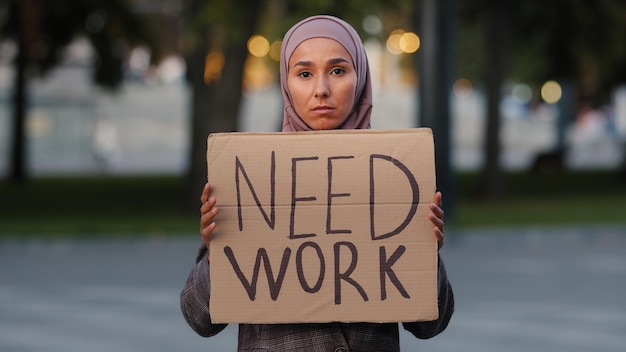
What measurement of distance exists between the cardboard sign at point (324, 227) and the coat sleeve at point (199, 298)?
0.14 ft

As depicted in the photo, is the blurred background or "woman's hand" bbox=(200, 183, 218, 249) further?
the blurred background

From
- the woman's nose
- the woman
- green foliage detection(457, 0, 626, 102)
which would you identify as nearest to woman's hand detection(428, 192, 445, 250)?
the woman

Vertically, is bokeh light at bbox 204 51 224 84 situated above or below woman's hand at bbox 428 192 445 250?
above

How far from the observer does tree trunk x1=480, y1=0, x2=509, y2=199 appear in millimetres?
28766

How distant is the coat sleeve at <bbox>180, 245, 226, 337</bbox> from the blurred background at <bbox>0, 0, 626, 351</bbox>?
6.14 meters

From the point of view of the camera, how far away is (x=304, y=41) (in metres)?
3.66

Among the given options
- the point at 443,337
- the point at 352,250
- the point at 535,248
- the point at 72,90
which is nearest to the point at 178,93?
the point at 72,90

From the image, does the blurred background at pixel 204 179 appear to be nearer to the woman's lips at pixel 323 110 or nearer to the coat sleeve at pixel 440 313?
the coat sleeve at pixel 440 313

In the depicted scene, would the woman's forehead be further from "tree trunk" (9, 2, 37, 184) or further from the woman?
"tree trunk" (9, 2, 37, 184)

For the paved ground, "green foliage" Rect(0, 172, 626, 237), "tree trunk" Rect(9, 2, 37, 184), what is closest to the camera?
the paved ground

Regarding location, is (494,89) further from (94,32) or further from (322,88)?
(322,88)

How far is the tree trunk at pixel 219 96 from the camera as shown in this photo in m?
22.8

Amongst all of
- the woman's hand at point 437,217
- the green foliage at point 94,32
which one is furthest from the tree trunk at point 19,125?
the woman's hand at point 437,217

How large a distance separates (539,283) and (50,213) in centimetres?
1192
